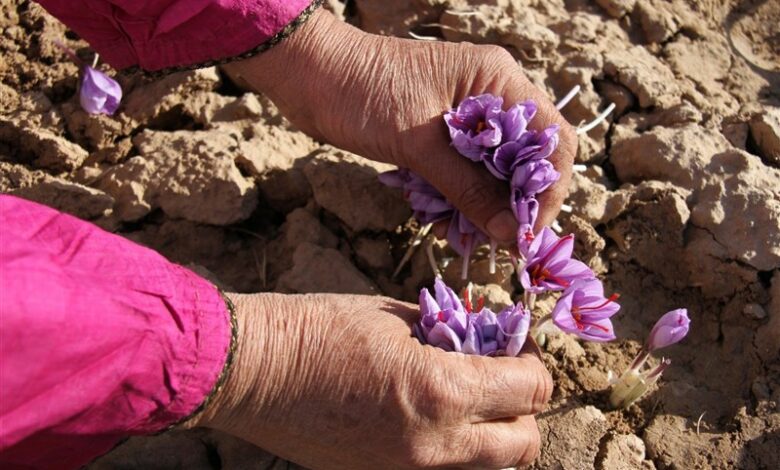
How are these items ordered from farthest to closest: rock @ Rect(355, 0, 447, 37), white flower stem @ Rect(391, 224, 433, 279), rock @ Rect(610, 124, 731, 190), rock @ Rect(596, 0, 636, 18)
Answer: rock @ Rect(596, 0, 636, 18)
rock @ Rect(355, 0, 447, 37)
rock @ Rect(610, 124, 731, 190)
white flower stem @ Rect(391, 224, 433, 279)

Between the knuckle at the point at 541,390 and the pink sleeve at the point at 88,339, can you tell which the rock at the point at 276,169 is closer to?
the pink sleeve at the point at 88,339

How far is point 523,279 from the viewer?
7.86 ft

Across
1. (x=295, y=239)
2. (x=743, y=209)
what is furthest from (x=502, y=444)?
(x=743, y=209)

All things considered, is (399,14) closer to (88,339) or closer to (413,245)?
(413,245)

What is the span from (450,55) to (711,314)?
1.22m

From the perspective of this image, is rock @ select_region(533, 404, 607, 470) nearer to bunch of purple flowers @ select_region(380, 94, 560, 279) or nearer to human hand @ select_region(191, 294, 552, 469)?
human hand @ select_region(191, 294, 552, 469)

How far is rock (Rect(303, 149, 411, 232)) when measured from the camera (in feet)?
9.41

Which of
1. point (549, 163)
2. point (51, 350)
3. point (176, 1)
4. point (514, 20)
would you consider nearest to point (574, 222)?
point (549, 163)

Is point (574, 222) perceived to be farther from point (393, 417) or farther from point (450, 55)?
point (393, 417)

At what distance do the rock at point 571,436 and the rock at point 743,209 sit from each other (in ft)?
2.43

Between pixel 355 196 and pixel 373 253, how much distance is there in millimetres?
204

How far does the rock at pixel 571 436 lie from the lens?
2.49 meters

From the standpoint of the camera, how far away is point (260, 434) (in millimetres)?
2217

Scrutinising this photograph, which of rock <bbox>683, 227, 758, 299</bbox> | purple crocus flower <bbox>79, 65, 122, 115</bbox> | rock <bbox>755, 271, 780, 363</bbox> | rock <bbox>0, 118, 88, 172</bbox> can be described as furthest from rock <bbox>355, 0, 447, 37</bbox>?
rock <bbox>755, 271, 780, 363</bbox>
